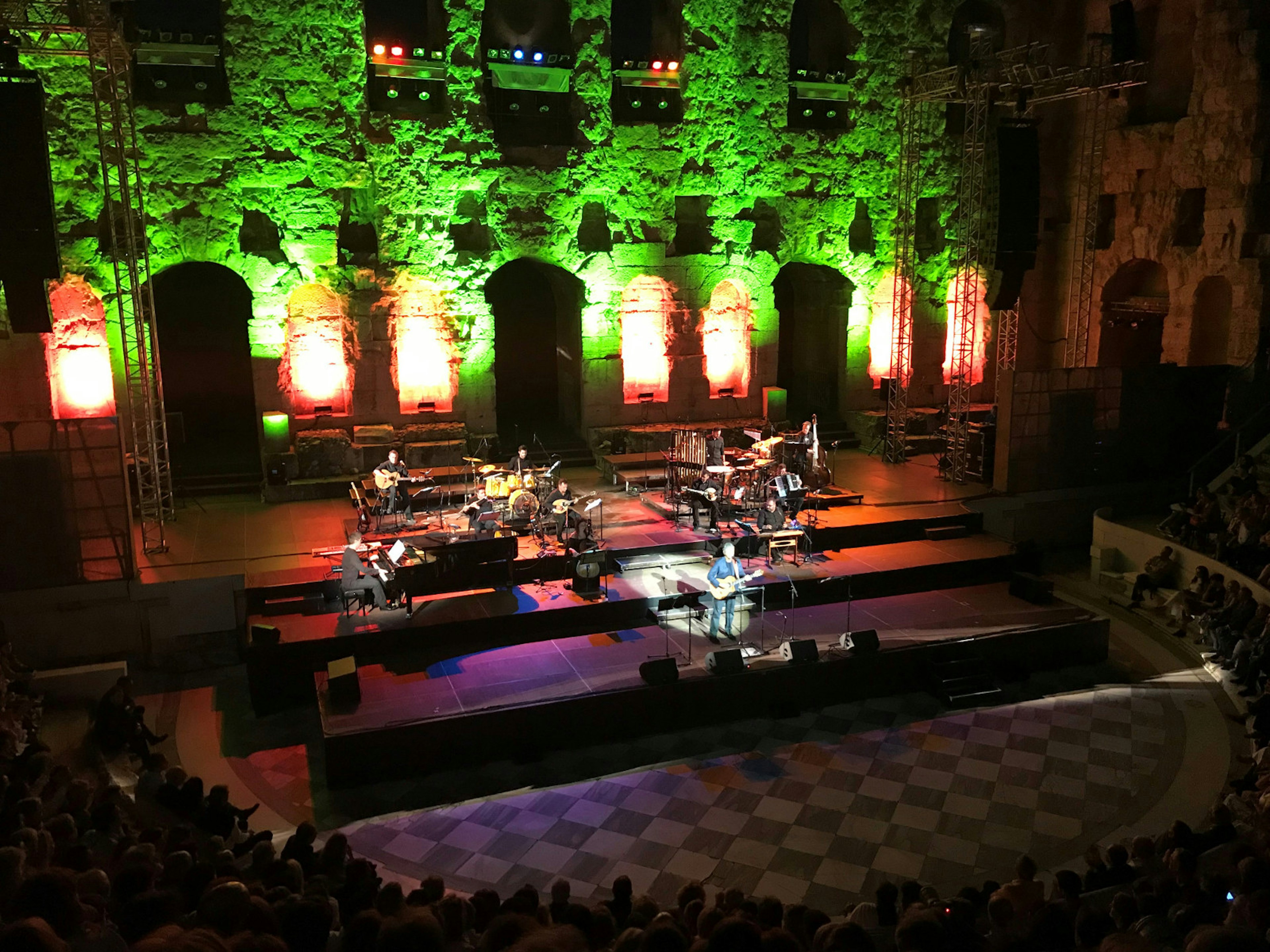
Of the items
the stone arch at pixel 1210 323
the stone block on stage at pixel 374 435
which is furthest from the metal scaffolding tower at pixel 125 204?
the stone arch at pixel 1210 323

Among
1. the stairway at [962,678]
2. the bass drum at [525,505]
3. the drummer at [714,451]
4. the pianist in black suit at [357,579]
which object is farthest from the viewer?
the drummer at [714,451]

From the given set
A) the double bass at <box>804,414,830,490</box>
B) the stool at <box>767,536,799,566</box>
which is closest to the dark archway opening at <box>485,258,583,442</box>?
the double bass at <box>804,414,830,490</box>

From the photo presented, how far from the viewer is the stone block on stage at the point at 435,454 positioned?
18.3m

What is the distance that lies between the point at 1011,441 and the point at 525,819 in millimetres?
10958

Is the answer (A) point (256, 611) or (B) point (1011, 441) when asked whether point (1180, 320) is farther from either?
(A) point (256, 611)

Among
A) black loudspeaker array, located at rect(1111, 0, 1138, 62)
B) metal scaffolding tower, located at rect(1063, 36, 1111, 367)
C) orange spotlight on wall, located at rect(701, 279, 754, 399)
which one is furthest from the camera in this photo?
orange spotlight on wall, located at rect(701, 279, 754, 399)

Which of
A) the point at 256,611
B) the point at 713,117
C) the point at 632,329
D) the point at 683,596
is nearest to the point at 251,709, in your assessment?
the point at 256,611

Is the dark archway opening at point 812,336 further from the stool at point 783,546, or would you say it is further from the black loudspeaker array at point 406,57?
the black loudspeaker array at point 406,57

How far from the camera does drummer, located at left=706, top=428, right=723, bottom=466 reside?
16.5 meters

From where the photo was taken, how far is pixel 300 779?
9602 mm

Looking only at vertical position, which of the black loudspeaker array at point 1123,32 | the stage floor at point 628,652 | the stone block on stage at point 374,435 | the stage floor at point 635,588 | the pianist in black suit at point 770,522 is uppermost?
the black loudspeaker array at point 1123,32

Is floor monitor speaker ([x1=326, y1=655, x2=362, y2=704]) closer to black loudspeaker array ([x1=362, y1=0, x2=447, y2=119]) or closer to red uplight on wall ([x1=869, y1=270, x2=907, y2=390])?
black loudspeaker array ([x1=362, y1=0, x2=447, y2=119])

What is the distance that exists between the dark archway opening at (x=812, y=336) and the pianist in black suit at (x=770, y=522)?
763 cm

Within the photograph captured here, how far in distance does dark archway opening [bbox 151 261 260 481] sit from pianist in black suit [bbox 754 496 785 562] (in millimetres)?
10044
